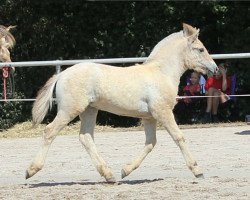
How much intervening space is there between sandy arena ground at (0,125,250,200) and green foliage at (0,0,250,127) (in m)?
3.29

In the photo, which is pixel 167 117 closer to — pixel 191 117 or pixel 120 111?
pixel 120 111

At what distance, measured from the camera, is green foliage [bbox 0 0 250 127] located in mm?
16281

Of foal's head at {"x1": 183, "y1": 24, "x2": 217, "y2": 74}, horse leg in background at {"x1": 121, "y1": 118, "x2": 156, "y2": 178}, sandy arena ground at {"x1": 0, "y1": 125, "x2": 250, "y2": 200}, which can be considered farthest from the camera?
foal's head at {"x1": 183, "y1": 24, "x2": 217, "y2": 74}

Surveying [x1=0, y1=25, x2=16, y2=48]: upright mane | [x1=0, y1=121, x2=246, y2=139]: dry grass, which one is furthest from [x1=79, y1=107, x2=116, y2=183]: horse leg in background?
[x1=0, y1=25, x2=16, y2=48]: upright mane

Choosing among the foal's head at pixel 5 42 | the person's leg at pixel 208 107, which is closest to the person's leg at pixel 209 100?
the person's leg at pixel 208 107

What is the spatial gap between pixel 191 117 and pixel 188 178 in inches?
304

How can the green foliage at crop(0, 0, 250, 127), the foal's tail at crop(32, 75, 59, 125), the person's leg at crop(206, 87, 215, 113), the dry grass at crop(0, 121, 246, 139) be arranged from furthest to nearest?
the green foliage at crop(0, 0, 250, 127)
the person's leg at crop(206, 87, 215, 113)
the dry grass at crop(0, 121, 246, 139)
the foal's tail at crop(32, 75, 59, 125)

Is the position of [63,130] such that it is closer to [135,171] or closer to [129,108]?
[135,171]

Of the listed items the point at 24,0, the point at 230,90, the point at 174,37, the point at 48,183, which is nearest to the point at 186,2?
the point at 230,90

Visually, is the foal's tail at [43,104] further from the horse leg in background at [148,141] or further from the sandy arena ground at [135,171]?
the horse leg in background at [148,141]

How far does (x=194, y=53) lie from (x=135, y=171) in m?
1.73

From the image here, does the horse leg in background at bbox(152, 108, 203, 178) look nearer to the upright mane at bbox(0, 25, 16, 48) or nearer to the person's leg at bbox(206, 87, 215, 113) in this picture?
the person's leg at bbox(206, 87, 215, 113)

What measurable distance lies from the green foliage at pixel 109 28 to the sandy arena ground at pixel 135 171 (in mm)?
3288

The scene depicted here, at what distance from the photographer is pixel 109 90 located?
8.09m
